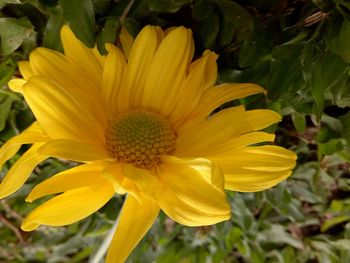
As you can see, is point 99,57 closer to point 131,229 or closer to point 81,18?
point 81,18

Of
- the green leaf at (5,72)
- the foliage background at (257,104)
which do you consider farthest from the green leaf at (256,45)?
the green leaf at (5,72)

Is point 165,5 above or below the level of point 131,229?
above

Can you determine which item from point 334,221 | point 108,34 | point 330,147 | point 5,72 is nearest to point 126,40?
point 108,34

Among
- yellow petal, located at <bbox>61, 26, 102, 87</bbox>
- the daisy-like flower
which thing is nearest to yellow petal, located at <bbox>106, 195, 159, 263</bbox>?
the daisy-like flower

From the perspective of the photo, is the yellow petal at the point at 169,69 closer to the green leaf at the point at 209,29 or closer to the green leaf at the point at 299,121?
the green leaf at the point at 209,29

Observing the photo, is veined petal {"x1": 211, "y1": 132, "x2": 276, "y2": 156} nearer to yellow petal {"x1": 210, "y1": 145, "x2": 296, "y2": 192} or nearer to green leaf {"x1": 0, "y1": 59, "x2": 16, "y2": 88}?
yellow petal {"x1": 210, "y1": 145, "x2": 296, "y2": 192}

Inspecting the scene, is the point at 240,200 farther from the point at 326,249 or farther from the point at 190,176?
the point at 190,176
